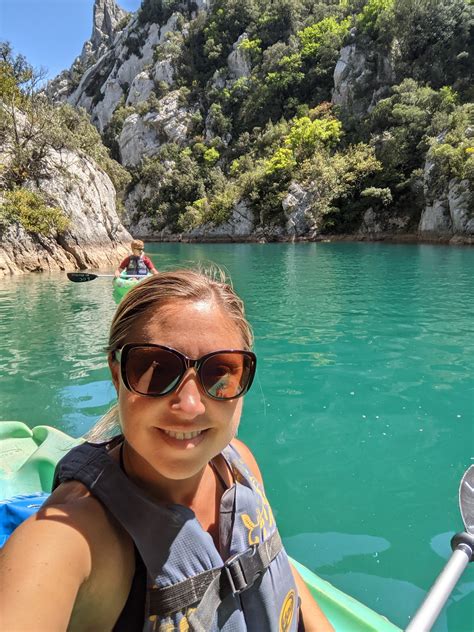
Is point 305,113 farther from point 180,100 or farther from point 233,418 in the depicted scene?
point 233,418

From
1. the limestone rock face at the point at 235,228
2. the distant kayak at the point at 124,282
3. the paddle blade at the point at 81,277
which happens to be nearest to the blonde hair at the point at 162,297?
the distant kayak at the point at 124,282

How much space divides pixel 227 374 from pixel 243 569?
51cm

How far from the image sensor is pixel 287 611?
1240 mm

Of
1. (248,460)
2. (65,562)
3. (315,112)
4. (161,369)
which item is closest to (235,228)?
(315,112)

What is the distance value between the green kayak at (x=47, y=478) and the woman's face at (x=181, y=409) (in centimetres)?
120

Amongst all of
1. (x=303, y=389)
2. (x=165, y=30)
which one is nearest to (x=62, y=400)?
(x=303, y=389)

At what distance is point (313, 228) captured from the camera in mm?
40719

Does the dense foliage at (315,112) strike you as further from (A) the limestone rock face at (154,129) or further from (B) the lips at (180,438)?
(B) the lips at (180,438)

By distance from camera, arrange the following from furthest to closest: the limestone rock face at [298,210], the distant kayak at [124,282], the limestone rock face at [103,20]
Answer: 1. the limestone rock face at [103,20]
2. the limestone rock face at [298,210]
3. the distant kayak at [124,282]

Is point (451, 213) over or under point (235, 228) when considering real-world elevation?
over

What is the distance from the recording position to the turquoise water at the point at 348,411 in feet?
8.54

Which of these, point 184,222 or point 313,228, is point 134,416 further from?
point 184,222

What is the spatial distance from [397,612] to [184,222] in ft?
174

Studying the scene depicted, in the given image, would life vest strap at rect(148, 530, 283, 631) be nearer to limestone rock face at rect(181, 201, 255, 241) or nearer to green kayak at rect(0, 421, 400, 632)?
green kayak at rect(0, 421, 400, 632)
